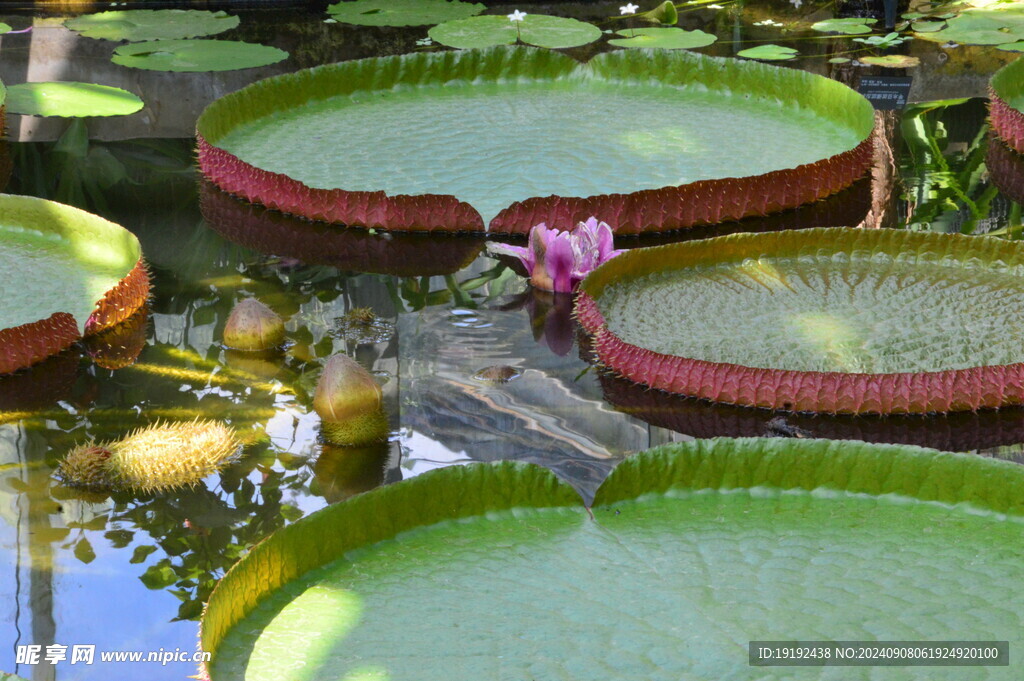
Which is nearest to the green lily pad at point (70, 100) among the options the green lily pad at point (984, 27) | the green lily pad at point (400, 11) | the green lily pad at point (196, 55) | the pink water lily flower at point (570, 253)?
the green lily pad at point (196, 55)

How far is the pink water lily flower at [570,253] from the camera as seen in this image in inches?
97.9

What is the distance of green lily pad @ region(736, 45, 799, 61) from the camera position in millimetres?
4230

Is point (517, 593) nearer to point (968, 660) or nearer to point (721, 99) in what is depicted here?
point (968, 660)

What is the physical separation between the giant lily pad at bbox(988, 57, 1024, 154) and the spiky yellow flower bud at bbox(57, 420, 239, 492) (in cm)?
245

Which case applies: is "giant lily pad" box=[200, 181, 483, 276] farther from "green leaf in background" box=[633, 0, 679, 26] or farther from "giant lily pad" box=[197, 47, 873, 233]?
"green leaf in background" box=[633, 0, 679, 26]

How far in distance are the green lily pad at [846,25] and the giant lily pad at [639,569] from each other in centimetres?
338

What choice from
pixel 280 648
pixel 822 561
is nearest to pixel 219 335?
pixel 280 648

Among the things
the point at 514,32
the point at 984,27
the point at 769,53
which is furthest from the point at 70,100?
the point at 984,27

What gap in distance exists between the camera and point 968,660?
4.20 ft

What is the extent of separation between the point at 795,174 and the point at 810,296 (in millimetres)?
728

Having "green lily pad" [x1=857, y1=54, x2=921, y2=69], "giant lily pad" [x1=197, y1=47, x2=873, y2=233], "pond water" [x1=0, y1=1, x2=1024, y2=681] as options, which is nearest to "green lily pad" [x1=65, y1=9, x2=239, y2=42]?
"pond water" [x1=0, y1=1, x2=1024, y2=681]

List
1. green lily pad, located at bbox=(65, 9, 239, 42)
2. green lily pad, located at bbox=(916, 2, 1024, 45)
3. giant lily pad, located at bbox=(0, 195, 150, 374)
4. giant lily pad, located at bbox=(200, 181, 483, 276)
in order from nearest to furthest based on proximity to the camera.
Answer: giant lily pad, located at bbox=(0, 195, 150, 374) → giant lily pad, located at bbox=(200, 181, 483, 276) → green lily pad, located at bbox=(916, 2, 1024, 45) → green lily pad, located at bbox=(65, 9, 239, 42)

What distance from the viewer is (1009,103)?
139 inches

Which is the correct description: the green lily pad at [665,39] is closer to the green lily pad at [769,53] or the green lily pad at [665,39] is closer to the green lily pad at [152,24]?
the green lily pad at [769,53]
